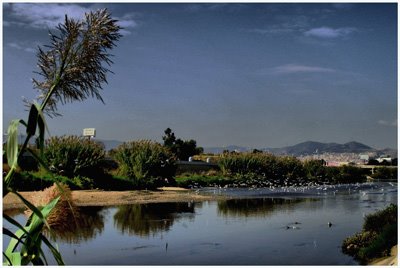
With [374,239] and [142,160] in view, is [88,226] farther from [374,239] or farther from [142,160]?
[142,160]

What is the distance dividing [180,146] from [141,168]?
12723mm

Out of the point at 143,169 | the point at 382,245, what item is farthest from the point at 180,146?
the point at 382,245

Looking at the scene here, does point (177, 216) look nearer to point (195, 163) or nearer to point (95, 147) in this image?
point (95, 147)

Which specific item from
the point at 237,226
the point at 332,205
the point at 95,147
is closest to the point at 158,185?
the point at 95,147

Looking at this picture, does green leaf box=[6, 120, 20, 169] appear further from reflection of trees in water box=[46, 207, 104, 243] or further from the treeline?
the treeline

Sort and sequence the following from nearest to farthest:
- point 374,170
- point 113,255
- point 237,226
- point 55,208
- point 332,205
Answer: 1. point 55,208
2. point 113,255
3. point 237,226
4. point 332,205
5. point 374,170

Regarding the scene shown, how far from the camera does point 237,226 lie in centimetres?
1060

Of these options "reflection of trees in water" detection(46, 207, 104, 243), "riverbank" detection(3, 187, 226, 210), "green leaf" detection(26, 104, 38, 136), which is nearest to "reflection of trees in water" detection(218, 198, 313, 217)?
"riverbank" detection(3, 187, 226, 210)

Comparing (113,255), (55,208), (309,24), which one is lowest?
(113,255)

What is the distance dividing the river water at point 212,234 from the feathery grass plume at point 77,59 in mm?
610

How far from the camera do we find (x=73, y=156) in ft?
56.7

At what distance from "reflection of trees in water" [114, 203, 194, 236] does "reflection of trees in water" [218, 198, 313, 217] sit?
81 cm

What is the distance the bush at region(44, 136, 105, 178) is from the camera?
1708 cm

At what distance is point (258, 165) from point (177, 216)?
15.7m
